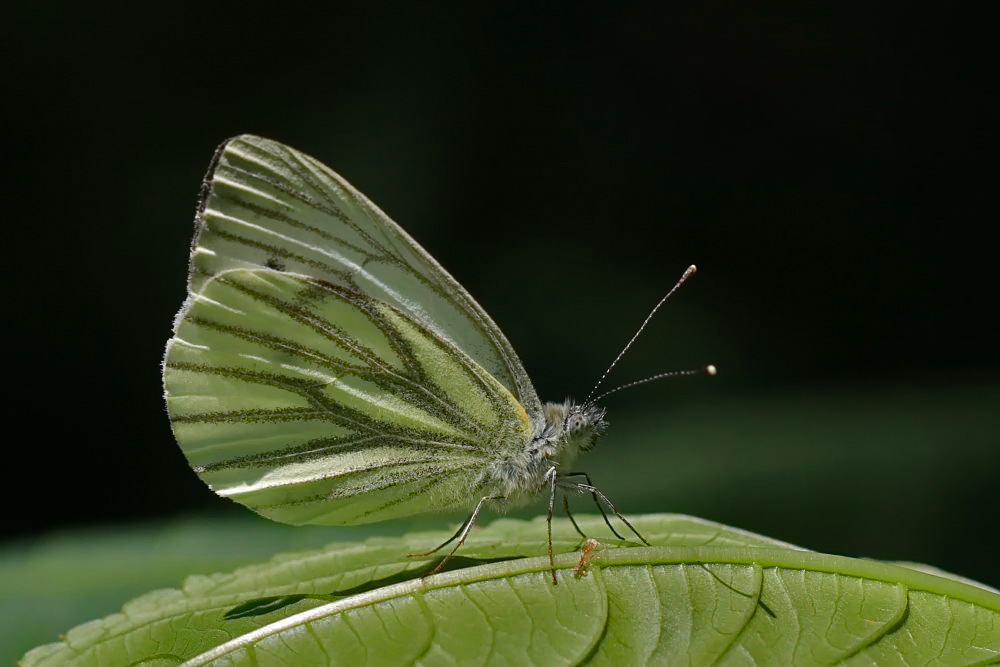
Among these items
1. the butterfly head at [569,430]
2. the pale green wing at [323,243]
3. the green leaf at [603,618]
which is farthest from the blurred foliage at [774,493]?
the green leaf at [603,618]

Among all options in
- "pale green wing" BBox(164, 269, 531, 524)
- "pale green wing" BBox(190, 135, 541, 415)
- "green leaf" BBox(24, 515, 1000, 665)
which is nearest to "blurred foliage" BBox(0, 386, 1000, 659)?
"pale green wing" BBox(164, 269, 531, 524)

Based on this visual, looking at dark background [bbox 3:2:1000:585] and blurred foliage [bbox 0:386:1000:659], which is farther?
dark background [bbox 3:2:1000:585]

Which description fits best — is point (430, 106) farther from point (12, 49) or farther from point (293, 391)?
point (293, 391)

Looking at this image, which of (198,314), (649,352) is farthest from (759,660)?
(649,352)

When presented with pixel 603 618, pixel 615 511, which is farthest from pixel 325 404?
pixel 603 618

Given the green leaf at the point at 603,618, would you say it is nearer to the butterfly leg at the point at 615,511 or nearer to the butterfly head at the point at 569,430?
the butterfly leg at the point at 615,511

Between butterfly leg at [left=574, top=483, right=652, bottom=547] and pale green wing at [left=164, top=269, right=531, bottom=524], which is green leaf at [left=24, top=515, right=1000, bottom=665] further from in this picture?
pale green wing at [left=164, top=269, right=531, bottom=524]
